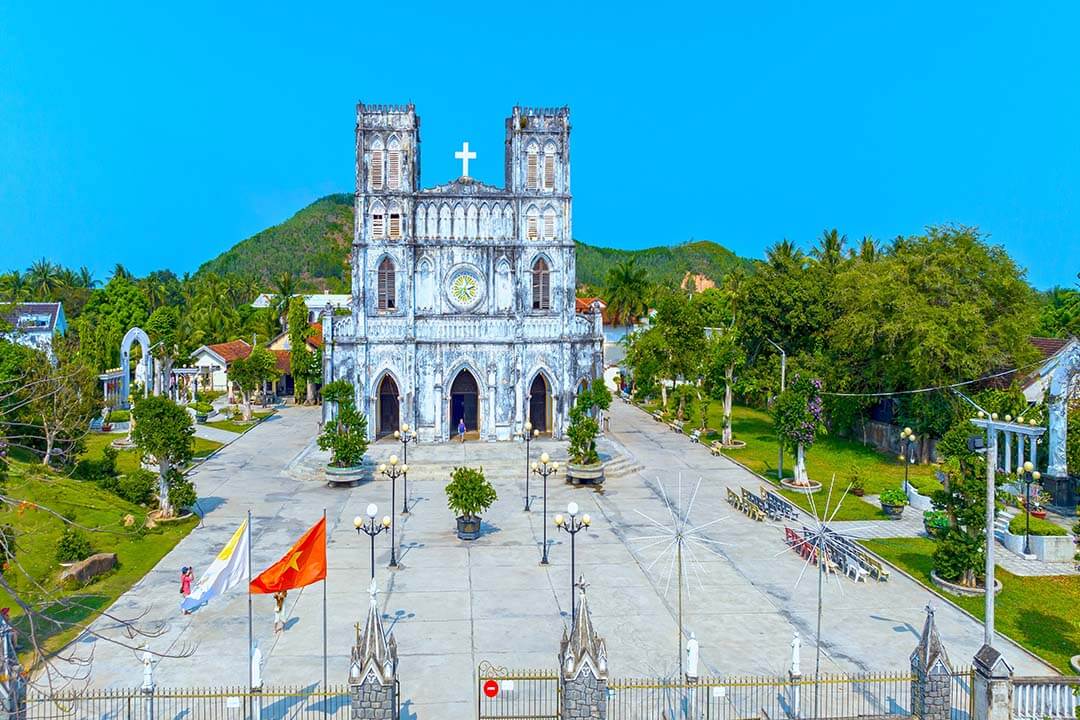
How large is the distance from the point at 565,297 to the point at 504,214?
5422mm

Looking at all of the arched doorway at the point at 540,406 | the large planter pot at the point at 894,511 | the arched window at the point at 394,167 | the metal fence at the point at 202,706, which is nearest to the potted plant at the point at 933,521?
the large planter pot at the point at 894,511

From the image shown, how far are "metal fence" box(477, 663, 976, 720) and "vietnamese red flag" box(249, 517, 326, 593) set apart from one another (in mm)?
4044

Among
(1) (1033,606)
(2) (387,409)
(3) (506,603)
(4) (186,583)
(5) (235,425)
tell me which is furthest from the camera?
(5) (235,425)

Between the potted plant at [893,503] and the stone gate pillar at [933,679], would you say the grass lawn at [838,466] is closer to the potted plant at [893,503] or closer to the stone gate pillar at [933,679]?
the potted plant at [893,503]

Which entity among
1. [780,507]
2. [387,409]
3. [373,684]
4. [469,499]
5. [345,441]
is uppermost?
[387,409]

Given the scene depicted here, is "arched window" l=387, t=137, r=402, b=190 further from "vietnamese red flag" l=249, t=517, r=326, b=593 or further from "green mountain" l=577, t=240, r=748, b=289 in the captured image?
"green mountain" l=577, t=240, r=748, b=289

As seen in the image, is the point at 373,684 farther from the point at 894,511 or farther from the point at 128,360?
the point at 128,360

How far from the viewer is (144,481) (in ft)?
102

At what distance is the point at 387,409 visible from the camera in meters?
46.0

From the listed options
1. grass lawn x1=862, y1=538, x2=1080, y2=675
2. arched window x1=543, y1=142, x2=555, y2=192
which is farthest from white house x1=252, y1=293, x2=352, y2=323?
grass lawn x1=862, y1=538, x2=1080, y2=675

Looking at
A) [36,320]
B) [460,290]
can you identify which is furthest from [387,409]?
[36,320]

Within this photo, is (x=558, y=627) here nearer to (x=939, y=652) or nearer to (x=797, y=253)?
(x=939, y=652)

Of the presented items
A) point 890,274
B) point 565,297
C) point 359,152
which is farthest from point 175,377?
point 890,274

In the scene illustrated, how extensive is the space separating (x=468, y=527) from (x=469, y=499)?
108 cm
